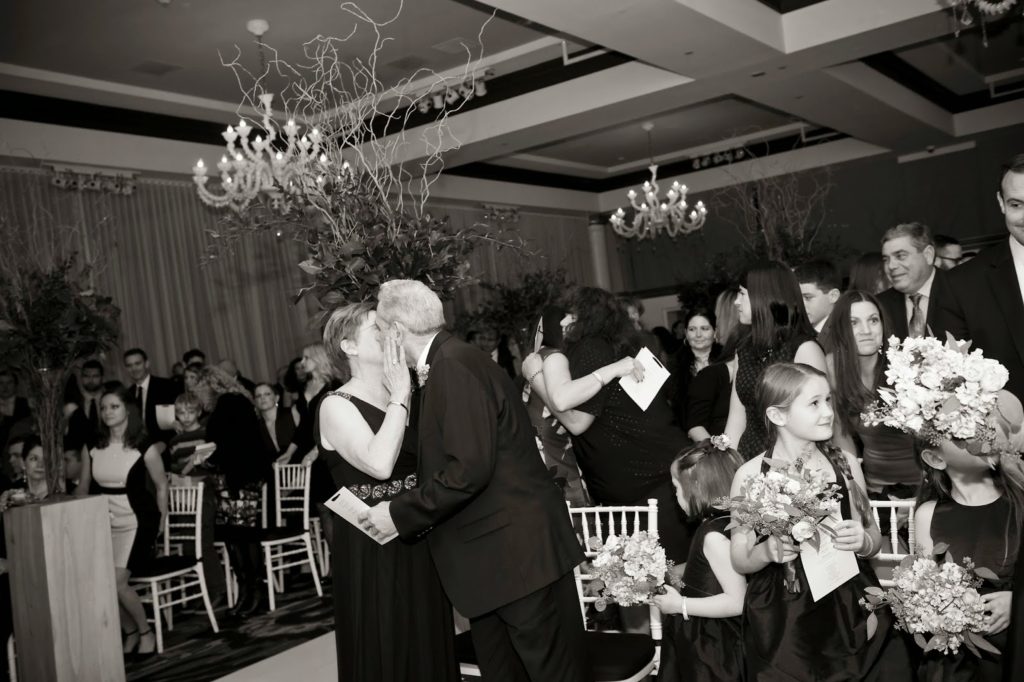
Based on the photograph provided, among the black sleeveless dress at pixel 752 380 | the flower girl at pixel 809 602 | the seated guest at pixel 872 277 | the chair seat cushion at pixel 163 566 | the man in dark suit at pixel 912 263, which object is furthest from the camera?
the chair seat cushion at pixel 163 566

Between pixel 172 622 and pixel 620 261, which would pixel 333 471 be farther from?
pixel 620 261

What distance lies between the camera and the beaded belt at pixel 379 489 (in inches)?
113

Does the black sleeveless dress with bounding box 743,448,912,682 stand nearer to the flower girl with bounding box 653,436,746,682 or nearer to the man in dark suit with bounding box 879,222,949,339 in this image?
the flower girl with bounding box 653,436,746,682

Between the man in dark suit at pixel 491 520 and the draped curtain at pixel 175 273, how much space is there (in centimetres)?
559

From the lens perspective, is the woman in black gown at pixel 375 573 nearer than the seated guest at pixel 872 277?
Yes

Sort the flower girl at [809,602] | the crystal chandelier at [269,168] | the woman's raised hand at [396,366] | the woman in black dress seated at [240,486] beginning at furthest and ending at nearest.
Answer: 1. the woman in black dress seated at [240,486]
2. the crystal chandelier at [269,168]
3. the woman's raised hand at [396,366]
4. the flower girl at [809,602]

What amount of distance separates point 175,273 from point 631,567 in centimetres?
818

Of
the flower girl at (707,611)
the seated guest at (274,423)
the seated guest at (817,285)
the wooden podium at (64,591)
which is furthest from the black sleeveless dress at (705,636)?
the seated guest at (274,423)

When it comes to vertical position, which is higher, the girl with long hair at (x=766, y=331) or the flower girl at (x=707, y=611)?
the girl with long hair at (x=766, y=331)

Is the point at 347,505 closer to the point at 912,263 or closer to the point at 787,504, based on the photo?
the point at 787,504

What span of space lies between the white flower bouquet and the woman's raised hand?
4.13ft

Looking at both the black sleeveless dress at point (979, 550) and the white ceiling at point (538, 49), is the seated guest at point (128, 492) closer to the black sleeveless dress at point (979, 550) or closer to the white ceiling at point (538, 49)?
the white ceiling at point (538, 49)

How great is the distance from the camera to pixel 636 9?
6.49 m

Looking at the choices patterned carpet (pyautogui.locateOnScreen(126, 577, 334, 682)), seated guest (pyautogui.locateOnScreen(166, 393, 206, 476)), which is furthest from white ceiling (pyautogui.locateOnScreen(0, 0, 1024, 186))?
patterned carpet (pyautogui.locateOnScreen(126, 577, 334, 682))
